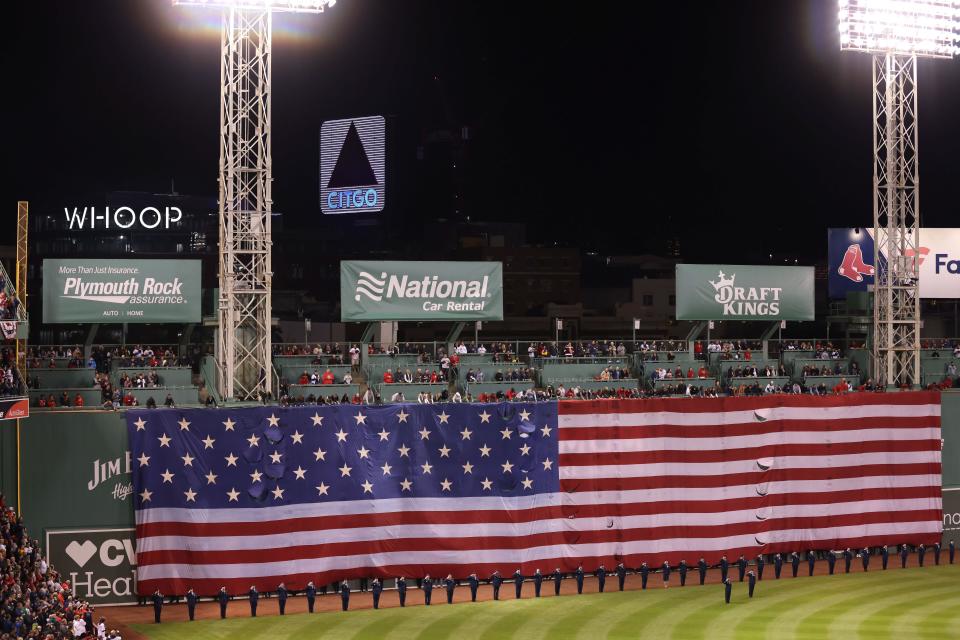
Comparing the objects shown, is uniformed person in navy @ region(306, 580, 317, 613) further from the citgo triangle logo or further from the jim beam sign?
the citgo triangle logo

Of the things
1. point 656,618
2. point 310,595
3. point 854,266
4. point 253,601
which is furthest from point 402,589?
point 854,266

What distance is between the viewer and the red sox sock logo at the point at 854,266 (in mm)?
48781

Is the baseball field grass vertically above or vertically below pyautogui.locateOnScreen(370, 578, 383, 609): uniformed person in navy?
below

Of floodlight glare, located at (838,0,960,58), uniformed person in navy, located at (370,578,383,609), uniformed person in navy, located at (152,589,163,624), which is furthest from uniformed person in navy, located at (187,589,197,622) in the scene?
floodlight glare, located at (838,0,960,58)

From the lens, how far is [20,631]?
21.2 m

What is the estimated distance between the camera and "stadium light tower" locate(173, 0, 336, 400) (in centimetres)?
3000

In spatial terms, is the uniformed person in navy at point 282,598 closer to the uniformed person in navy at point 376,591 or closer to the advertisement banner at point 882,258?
the uniformed person in navy at point 376,591

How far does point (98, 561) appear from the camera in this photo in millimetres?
29172

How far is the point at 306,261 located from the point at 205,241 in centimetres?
883

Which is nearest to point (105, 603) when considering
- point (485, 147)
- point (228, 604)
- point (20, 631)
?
point (228, 604)

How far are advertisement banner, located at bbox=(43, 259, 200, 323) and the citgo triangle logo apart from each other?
124 ft

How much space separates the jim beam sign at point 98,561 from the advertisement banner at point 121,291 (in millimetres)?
8359

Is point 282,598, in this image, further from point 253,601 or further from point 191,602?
point 191,602

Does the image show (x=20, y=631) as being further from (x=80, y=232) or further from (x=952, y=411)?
(x=80, y=232)
